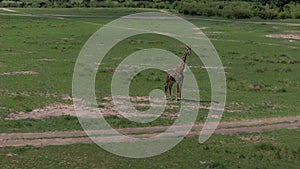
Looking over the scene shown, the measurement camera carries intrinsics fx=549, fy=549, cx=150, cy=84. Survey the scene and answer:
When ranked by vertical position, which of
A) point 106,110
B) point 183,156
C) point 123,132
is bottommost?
point 106,110

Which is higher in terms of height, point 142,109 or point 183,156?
point 183,156

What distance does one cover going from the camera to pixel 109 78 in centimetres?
2975

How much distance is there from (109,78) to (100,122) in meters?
10.4

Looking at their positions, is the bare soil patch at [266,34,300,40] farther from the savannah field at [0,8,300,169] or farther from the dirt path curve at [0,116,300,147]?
the dirt path curve at [0,116,300,147]

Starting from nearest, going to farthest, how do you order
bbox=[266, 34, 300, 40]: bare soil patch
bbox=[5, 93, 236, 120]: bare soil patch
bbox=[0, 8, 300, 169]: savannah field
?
bbox=[0, 8, 300, 169]: savannah field → bbox=[5, 93, 236, 120]: bare soil patch → bbox=[266, 34, 300, 40]: bare soil patch

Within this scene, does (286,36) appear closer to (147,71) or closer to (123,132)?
(147,71)

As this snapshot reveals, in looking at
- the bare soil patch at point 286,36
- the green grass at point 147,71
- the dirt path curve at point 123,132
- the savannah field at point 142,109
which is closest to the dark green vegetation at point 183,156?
the savannah field at point 142,109

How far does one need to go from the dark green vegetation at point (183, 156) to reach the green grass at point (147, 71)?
297 cm

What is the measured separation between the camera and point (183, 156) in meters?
15.9

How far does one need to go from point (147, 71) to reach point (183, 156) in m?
17.3

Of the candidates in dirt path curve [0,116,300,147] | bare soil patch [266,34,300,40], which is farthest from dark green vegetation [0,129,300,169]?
bare soil patch [266,34,300,40]

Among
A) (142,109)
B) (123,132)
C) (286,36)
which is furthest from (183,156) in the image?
(286,36)

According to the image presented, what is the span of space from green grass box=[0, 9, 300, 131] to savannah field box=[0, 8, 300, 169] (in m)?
0.05

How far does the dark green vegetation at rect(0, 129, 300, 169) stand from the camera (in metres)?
14.8
